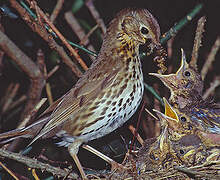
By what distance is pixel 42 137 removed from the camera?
333cm

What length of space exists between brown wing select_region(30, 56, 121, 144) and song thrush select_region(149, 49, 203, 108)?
0.59 m

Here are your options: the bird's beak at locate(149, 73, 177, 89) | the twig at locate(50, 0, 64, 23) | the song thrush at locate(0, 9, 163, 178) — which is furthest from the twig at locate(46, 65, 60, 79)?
the bird's beak at locate(149, 73, 177, 89)

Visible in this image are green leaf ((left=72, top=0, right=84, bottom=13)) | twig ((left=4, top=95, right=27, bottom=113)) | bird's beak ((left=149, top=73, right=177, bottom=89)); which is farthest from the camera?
twig ((left=4, top=95, right=27, bottom=113))

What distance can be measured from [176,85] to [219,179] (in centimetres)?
106

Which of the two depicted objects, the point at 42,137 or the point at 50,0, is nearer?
the point at 42,137

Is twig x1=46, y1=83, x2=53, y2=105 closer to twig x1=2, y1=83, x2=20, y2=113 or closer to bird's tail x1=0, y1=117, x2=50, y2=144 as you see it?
twig x1=2, y1=83, x2=20, y2=113

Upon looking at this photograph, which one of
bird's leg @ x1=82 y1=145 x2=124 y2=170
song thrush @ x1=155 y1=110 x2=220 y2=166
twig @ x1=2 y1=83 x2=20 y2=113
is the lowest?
song thrush @ x1=155 y1=110 x2=220 y2=166

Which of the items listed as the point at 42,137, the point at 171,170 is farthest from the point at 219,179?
the point at 42,137

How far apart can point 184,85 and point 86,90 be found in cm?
86

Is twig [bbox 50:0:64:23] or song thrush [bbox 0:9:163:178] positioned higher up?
twig [bbox 50:0:64:23]

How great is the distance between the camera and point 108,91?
322 centimetres

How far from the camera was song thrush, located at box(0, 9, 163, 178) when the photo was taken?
319 centimetres

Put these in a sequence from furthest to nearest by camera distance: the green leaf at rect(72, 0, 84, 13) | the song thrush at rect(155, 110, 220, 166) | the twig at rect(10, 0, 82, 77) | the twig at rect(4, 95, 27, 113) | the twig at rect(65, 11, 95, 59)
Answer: the twig at rect(4, 95, 27, 113) → the green leaf at rect(72, 0, 84, 13) → the twig at rect(65, 11, 95, 59) → the twig at rect(10, 0, 82, 77) → the song thrush at rect(155, 110, 220, 166)

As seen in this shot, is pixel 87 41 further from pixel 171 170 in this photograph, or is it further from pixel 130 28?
pixel 171 170
